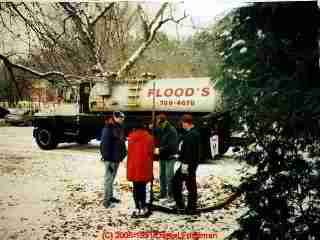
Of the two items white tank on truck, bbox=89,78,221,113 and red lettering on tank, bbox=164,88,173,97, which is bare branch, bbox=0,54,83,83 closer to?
white tank on truck, bbox=89,78,221,113

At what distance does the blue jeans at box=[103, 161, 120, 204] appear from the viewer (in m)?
2.75

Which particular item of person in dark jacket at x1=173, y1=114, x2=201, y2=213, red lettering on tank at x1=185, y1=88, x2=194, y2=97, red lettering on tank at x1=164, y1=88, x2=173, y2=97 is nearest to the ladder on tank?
red lettering on tank at x1=164, y1=88, x2=173, y2=97

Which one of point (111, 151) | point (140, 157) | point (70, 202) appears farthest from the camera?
point (111, 151)

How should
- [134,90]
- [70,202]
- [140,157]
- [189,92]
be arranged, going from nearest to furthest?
[70,202] < [140,157] < [134,90] < [189,92]

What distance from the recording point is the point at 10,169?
2768 mm

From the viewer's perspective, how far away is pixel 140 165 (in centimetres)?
277

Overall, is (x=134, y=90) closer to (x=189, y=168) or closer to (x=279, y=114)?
(x=189, y=168)

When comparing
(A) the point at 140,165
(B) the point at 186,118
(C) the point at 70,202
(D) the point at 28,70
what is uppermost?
(D) the point at 28,70

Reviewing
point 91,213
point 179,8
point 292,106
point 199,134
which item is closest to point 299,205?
point 292,106

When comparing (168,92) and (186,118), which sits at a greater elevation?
(168,92)

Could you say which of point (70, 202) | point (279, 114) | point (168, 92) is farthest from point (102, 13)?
point (279, 114)

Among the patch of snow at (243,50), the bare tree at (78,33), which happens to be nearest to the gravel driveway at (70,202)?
the bare tree at (78,33)

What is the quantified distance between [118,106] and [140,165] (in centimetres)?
123

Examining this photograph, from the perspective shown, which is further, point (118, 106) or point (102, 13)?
point (118, 106)
